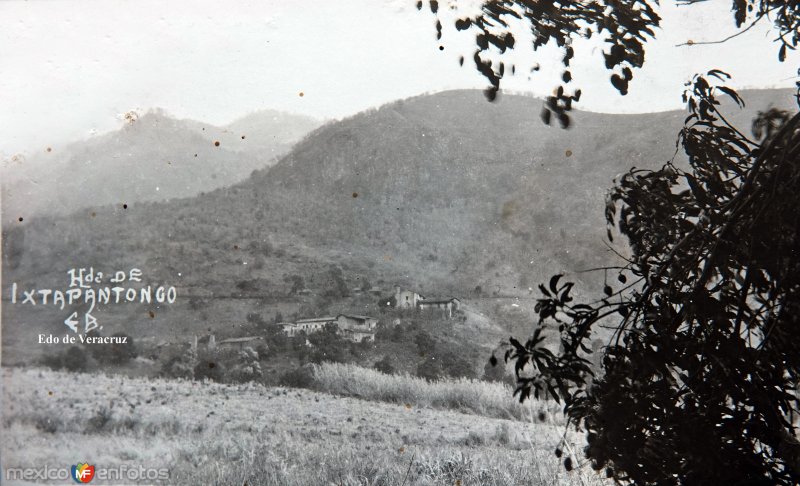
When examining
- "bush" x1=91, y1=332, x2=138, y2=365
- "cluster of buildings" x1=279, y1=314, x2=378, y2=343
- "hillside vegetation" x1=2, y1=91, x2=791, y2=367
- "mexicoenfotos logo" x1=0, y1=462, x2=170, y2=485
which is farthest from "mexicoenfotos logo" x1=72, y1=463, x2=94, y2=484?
"cluster of buildings" x1=279, y1=314, x2=378, y2=343

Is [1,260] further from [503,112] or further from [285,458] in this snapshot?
[503,112]

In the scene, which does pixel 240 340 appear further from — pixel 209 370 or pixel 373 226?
pixel 373 226

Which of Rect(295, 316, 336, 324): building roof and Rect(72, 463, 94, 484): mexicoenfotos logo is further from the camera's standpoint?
Rect(295, 316, 336, 324): building roof

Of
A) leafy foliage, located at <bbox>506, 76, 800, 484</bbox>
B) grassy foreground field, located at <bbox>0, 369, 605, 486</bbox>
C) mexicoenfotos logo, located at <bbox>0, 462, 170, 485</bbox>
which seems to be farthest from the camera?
mexicoenfotos logo, located at <bbox>0, 462, 170, 485</bbox>

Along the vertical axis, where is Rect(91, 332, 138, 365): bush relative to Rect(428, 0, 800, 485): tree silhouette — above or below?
below

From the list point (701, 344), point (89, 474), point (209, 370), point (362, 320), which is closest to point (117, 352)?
point (209, 370)

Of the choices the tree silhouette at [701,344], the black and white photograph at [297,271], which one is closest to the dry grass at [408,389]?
the black and white photograph at [297,271]

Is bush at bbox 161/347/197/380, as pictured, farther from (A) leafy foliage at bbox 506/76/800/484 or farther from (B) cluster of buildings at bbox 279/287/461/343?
(A) leafy foliage at bbox 506/76/800/484
